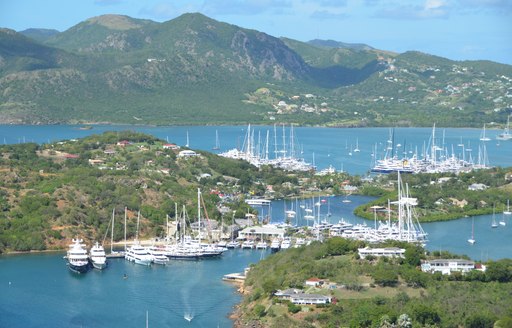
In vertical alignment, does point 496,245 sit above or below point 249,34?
below

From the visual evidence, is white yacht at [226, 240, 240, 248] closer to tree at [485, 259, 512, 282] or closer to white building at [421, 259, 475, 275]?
white building at [421, 259, 475, 275]

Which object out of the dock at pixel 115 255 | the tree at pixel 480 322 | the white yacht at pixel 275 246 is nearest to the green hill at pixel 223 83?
the white yacht at pixel 275 246

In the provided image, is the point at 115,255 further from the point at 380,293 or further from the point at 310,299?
the point at 380,293

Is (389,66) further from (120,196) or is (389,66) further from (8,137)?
(120,196)

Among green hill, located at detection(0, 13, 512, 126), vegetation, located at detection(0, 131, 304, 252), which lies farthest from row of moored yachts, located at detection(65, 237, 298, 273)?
green hill, located at detection(0, 13, 512, 126)

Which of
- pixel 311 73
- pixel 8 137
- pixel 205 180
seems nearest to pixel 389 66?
pixel 311 73

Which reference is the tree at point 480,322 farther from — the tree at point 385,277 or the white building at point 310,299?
the white building at point 310,299
